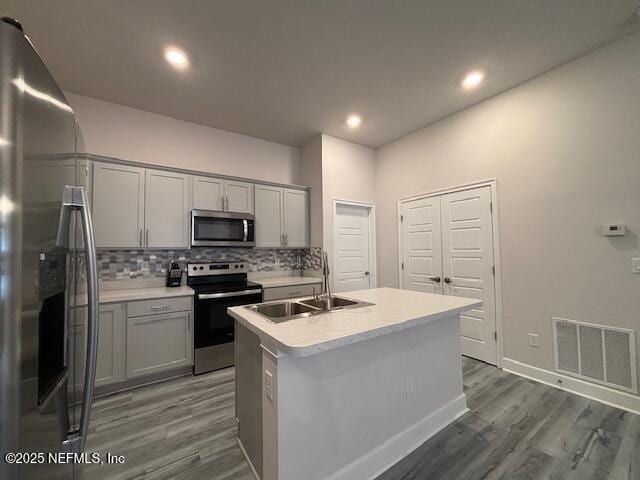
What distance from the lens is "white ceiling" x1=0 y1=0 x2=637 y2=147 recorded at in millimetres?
1828

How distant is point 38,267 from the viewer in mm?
685

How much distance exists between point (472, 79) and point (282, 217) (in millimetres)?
2768

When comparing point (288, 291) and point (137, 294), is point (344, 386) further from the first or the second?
point (137, 294)

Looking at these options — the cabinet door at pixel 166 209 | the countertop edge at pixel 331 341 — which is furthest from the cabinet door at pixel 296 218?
the countertop edge at pixel 331 341

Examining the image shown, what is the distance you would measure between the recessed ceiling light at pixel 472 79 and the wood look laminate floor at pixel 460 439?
3093mm

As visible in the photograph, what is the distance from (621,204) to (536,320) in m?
1.25

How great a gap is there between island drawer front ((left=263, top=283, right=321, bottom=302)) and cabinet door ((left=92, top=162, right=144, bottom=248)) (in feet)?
5.03

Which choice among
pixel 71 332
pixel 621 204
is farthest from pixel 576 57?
pixel 71 332

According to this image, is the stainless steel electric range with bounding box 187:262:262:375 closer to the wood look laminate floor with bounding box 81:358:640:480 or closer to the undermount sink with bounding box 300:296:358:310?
the wood look laminate floor with bounding box 81:358:640:480

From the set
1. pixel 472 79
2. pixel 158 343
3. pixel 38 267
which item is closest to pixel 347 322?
pixel 38 267

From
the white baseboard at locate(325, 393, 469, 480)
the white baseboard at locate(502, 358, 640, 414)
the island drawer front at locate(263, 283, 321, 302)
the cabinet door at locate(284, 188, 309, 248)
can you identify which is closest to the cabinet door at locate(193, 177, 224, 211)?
the cabinet door at locate(284, 188, 309, 248)

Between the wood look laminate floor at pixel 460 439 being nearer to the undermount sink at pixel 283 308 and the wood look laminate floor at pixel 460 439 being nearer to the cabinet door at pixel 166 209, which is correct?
the undermount sink at pixel 283 308

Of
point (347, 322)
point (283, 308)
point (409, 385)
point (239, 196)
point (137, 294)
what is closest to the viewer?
point (347, 322)

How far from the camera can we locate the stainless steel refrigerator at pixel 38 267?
572 millimetres
